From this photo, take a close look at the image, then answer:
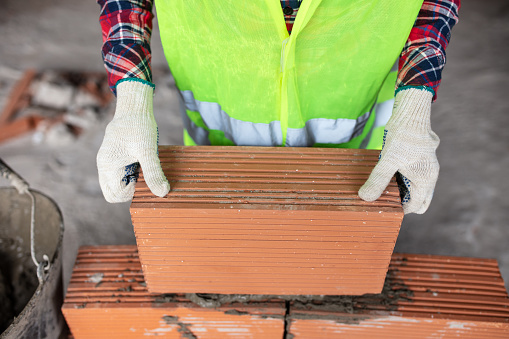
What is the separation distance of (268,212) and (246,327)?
0.67 m

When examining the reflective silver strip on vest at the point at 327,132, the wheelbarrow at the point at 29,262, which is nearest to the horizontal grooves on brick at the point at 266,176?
the reflective silver strip on vest at the point at 327,132

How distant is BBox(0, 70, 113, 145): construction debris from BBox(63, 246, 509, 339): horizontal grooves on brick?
2.34 meters

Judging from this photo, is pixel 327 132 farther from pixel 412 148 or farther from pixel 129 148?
pixel 129 148

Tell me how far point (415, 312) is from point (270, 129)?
3.21 ft

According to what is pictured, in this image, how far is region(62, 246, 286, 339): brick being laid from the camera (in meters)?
1.70

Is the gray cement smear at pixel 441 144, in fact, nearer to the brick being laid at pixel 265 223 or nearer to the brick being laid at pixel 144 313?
the brick being laid at pixel 144 313

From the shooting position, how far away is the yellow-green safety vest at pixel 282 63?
1412 mm

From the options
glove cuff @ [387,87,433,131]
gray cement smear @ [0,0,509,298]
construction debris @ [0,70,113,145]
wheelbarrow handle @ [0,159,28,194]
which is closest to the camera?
glove cuff @ [387,87,433,131]

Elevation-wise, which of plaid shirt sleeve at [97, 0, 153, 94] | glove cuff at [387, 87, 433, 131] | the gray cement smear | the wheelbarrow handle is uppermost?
plaid shirt sleeve at [97, 0, 153, 94]

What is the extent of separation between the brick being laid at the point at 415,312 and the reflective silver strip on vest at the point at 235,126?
0.72m

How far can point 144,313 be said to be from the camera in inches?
67.5

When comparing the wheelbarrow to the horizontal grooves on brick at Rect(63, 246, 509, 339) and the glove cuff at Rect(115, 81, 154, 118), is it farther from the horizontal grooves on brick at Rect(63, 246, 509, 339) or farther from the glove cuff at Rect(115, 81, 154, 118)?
A: the glove cuff at Rect(115, 81, 154, 118)

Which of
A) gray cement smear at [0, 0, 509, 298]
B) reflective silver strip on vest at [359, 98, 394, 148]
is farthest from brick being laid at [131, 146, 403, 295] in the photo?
gray cement smear at [0, 0, 509, 298]

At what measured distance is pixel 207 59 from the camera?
62.4 inches
